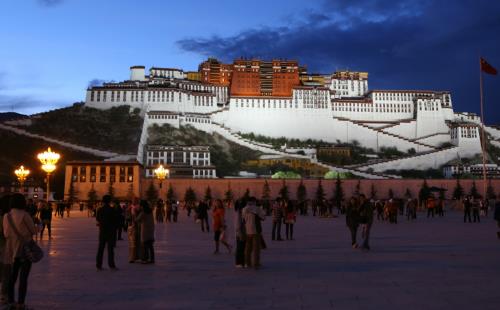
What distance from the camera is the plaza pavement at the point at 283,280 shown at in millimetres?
6195

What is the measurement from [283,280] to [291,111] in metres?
90.8

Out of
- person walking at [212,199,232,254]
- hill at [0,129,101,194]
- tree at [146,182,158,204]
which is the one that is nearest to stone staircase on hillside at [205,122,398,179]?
hill at [0,129,101,194]

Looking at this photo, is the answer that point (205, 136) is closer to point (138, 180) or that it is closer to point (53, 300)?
point (138, 180)

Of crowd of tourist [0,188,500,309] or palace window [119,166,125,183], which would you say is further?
palace window [119,166,125,183]

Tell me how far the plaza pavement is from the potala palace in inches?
2783

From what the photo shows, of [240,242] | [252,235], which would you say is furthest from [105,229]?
[252,235]

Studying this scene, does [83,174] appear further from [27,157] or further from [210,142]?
[210,142]

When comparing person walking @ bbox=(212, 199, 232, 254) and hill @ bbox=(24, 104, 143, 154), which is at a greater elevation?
hill @ bbox=(24, 104, 143, 154)

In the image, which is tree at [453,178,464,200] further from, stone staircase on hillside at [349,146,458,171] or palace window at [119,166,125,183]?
palace window at [119,166,125,183]

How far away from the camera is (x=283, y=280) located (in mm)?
7883

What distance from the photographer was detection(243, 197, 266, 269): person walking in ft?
30.3

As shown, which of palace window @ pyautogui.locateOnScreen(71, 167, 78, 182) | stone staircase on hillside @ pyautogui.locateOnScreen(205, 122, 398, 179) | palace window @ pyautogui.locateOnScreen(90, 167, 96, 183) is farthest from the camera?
stone staircase on hillside @ pyautogui.locateOnScreen(205, 122, 398, 179)

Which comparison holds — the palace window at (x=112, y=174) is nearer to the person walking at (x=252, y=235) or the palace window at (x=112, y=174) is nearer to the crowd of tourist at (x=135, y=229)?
the crowd of tourist at (x=135, y=229)

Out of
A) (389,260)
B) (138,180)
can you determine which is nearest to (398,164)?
(138,180)
